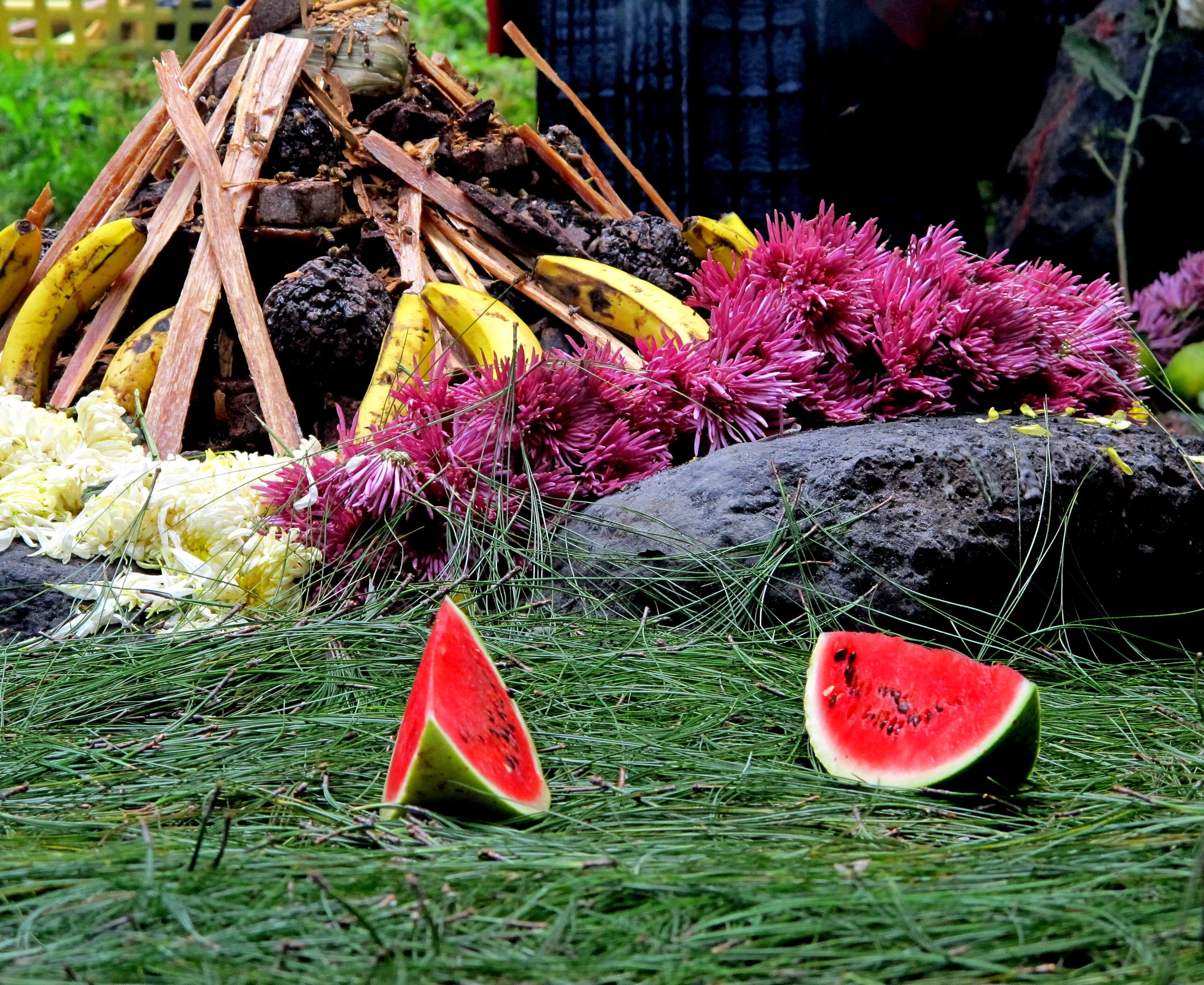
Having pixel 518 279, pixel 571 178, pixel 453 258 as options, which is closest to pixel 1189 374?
pixel 571 178

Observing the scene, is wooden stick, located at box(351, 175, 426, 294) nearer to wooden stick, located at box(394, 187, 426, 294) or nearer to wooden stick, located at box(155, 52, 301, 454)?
wooden stick, located at box(394, 187, 426, 294)

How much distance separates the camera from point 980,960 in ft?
3.69

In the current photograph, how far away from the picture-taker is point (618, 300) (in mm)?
3246

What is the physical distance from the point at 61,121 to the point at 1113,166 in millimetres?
7920

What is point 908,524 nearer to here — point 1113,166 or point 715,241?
point 715,241

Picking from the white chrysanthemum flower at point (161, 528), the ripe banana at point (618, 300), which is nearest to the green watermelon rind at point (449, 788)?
the white chrysanthemum flower at point (161, 528)

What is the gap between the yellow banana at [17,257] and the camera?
348cm

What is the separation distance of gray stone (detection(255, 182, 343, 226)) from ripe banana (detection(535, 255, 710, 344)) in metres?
0.67

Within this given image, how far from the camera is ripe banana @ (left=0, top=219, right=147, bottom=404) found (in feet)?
11.1

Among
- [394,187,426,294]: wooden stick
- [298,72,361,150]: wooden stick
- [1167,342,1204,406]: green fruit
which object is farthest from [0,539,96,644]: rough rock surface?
[1167,342,1204,406]: green fruit

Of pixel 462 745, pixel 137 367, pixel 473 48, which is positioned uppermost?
pixel 473 48

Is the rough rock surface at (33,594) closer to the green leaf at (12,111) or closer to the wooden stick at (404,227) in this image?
the wooden stick at (404,227)

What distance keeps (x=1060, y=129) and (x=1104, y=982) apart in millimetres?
6058

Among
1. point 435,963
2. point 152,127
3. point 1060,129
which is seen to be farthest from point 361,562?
point 1060,129
